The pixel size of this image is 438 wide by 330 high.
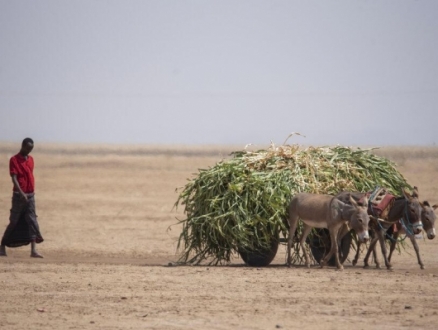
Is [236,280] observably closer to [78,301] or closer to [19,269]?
[78,301]

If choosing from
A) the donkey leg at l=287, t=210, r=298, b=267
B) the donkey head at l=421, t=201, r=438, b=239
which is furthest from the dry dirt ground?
the donkey head at l=421, t=201, r=438, b=239

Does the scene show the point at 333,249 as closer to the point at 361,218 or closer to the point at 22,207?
the point at 361,218

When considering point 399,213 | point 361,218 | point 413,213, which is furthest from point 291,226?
point 413,213

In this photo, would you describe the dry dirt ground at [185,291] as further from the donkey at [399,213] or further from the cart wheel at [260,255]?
the donkey at [399,213]

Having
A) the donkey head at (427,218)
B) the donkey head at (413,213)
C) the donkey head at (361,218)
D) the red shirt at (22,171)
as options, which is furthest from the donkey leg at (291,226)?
the red shirt at (22,171)

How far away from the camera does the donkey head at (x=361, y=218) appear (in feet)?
47.5

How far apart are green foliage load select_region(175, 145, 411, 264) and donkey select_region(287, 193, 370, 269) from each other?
46cm

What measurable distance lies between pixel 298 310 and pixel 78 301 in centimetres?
277

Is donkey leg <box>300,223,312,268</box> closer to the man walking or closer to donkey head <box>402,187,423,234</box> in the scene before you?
donkey head <box>402,187,423,234</box>

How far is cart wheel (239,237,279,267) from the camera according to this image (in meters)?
15.7

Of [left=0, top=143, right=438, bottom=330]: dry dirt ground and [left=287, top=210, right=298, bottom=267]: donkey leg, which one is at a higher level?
[left=287, top=210, right=298, bottom=267]: donkey leg

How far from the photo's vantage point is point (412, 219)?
14781mm

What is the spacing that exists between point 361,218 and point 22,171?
6048 millimetres

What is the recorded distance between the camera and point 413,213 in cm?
1473
